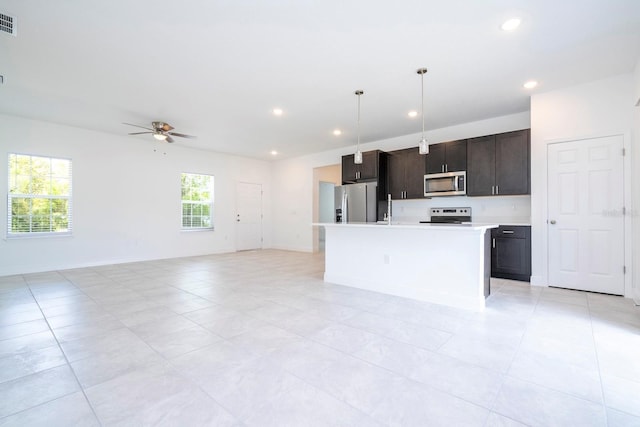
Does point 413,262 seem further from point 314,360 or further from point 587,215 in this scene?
point 587,215

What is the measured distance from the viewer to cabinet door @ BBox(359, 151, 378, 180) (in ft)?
20.0

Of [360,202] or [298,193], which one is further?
[298,193]

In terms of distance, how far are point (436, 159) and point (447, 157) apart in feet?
0.66

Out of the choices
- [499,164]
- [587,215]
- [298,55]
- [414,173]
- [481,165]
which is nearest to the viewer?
[298,55]

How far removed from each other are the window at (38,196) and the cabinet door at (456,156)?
24.0ft

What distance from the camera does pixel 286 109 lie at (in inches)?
188

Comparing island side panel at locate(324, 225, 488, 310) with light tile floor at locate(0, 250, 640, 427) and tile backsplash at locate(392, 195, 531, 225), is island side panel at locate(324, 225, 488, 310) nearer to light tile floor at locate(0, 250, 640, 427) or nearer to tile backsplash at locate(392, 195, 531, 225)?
light tile floor at locate(0, 250, 640, 427)

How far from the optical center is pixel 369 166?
245 inches

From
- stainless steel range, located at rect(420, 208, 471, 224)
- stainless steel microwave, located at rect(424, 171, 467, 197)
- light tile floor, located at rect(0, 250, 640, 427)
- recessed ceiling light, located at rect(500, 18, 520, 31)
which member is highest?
recessed ceiling light, located at rect(500, 18, 520, 31)

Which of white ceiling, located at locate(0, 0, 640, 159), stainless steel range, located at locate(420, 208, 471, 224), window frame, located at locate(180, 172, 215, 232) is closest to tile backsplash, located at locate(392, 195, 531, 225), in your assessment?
stainless steel range, located at locate(420, 208, 471, 224)

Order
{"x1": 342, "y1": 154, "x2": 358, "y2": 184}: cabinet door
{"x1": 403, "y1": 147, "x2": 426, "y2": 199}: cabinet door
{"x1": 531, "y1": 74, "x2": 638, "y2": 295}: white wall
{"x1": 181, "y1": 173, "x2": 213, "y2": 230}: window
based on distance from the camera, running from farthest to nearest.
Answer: {"x1": 181, "y1": 173, "x2": 213, "y2": 230}: window < {"x1": 342, "y1": 154, "x2": 358, "y2": 184}: cabinet door < {"x1": 403, "y1": 147, "x2": 426, "y2": 199}: cabinet door < {"x1": 531, "y1": 74, "x2": 638, "y2": 295}: white wall

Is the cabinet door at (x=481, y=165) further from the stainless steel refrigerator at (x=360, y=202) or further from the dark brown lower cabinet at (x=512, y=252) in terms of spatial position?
the stainless steel refrigerator at (x=360, y=202)

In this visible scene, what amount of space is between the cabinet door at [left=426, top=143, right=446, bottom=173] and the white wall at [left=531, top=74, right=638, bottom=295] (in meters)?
1.41

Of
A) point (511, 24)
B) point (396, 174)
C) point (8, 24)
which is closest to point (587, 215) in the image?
point (511, 24)
